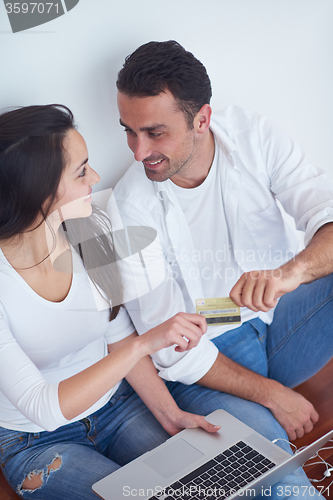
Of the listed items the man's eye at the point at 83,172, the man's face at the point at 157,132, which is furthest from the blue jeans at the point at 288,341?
the man's eye at the point at 83,172

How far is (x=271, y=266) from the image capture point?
1.36 meters

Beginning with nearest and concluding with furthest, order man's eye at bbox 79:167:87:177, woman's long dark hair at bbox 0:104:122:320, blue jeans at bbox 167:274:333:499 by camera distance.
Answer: woman's long dark hair at bbox 0:104:122:320 → man's eye at bbox 79:167:87:177 → blue jeans at bbox 167:274:333:499

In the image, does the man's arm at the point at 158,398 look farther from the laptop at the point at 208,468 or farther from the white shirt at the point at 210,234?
the white shirt at the point at 210,234

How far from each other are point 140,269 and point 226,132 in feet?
1.51

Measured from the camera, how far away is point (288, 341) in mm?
1349

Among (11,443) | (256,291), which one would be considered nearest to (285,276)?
(256,291)

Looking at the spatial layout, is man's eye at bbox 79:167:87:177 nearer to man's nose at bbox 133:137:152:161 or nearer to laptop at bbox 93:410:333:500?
man's nose at bbox 133:137:152:161

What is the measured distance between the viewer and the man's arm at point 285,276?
964mm

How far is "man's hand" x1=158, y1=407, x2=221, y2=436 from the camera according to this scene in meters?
1.05

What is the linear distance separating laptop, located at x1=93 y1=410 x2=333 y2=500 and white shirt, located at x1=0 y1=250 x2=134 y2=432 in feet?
0.61

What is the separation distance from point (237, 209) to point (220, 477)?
656mm

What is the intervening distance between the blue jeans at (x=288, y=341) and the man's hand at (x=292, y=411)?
0.05m

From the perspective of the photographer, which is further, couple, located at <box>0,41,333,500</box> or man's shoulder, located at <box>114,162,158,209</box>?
man's shoulder, located at <box>114,162,158,209</box>

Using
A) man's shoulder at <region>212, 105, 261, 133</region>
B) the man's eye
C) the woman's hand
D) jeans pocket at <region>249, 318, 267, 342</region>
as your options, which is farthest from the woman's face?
jeans pocket at <region>249, 318, 267, 342</region>
